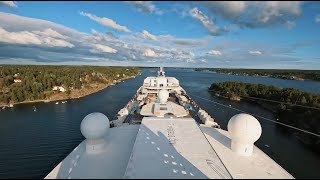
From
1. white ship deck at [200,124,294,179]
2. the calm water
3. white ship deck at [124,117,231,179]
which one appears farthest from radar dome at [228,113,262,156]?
the calm water

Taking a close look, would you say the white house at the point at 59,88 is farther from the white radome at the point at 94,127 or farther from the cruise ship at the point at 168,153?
the white radome at the point at 94,127

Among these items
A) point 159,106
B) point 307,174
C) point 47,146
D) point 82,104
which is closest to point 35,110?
point 82,104

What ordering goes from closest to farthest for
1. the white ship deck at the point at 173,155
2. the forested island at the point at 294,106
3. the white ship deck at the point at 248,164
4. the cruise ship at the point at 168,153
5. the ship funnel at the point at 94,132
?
1. the white ship deck at the point at 173,155
2. the cruise ship at the point at 168,153
3. the white ship deck at the point at 248,164
4. the ship funnel at the point at 94,132
5. the forested island at the point at 294,106

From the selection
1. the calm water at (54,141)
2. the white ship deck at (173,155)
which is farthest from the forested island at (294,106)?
the white ship deck at (173,155)

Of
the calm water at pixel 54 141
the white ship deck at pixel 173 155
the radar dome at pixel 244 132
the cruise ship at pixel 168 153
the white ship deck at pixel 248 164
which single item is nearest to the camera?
the white ship deck at pixel 173 155

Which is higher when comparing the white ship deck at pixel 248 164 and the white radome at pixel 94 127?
the white radome at pixel 94 127

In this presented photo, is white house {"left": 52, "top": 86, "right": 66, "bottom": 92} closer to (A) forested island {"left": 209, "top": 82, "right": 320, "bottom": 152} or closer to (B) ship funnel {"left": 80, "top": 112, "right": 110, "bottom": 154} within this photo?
(A) forested island {"left": 209, "top": 82, "right": 320, "bottom": 152}

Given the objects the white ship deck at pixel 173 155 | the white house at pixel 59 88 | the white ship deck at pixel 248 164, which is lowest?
the white house at pixel 59 88

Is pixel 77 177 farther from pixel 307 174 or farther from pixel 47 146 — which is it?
pixel 307 174
